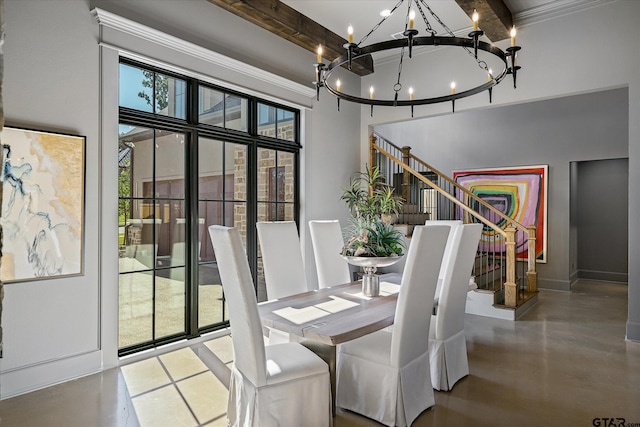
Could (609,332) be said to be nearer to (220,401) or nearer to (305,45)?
(220,401)

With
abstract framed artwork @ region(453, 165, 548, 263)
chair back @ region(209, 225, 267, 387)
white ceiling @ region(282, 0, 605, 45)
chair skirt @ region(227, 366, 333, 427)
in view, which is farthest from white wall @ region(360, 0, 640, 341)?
chair back @ region(209, 225, 267, 387)

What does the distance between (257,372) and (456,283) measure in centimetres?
158

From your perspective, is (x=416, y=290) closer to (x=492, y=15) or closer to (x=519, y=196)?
(x=492, y=15)

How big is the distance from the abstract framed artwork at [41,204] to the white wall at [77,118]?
71 millimetres

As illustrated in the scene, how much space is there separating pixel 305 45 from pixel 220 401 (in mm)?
4105

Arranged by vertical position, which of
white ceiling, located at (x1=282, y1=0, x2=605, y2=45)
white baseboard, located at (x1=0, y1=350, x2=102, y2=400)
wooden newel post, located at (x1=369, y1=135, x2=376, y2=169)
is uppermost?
white ceiling, located at (x1=282, y1=0, x2=605, y2=45)

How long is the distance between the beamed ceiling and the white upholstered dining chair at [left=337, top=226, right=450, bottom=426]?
2940 mm

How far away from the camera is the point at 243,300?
2.05 m

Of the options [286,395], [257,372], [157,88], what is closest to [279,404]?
[286,395]

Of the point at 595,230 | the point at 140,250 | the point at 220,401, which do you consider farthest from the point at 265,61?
the point at 595,230

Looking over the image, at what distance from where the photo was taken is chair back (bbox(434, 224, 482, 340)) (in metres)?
2.82

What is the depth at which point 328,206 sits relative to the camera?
5.61 m

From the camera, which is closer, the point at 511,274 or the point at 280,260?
the point at 280,260

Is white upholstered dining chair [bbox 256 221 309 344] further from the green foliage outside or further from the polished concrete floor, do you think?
the green foliage outside
